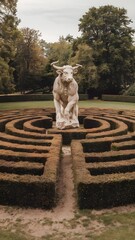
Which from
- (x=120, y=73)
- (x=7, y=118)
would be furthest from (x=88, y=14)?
(x=7, y=118)

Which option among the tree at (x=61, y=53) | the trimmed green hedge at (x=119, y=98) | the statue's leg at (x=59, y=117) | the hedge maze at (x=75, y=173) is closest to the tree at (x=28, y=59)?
the tree at (x=61, y=53)

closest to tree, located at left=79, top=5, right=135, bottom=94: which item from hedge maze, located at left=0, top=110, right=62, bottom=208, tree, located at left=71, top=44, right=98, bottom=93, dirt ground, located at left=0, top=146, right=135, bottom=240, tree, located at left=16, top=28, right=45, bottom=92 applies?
tree, located at left=71, top=44, right=98, bottom=93

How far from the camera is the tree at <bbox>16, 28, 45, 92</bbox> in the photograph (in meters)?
58.0

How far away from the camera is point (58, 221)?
8.61m

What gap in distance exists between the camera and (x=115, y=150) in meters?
13.5

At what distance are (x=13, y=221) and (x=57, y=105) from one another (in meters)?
11.2

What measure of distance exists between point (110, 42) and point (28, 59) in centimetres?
1526

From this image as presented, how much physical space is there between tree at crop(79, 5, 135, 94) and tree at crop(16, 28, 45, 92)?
909 centimetres

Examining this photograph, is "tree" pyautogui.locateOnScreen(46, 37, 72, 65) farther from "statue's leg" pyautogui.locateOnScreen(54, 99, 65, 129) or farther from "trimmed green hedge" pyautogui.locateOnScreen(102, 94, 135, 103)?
"statue's leg" pyautogui.locateOnScreen(54, 99, 65, 129)

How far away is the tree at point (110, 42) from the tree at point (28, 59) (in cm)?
909

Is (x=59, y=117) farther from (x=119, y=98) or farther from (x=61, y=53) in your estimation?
(x=61, y=53)

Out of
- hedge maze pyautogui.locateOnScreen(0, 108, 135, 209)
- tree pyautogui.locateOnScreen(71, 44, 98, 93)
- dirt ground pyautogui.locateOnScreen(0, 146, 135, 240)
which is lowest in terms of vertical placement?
dirt ground pyautogui.locateOnScreen(0, 146, 135, 240)

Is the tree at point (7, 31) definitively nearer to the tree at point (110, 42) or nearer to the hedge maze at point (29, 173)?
the tree at point (110, 42)

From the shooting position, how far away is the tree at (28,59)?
58.0 meters
